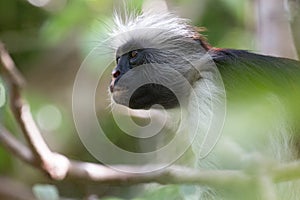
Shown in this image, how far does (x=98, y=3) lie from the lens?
2.75 meters

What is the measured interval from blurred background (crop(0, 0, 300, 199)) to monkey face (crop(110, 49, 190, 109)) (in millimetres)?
335

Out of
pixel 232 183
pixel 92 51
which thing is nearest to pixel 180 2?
pixel 92 51

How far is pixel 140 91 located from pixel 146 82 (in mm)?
30

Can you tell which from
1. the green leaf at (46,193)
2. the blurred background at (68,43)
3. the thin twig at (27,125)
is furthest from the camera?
the blurred background at (68,43)

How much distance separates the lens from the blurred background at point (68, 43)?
248 centimetres

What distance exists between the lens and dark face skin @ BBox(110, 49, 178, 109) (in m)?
1.96

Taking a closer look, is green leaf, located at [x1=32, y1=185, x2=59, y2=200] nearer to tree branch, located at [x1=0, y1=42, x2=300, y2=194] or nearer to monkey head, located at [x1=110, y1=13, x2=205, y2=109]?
Result: tree branch, located at [x1=0, y1=42, x2=300, y2=194]

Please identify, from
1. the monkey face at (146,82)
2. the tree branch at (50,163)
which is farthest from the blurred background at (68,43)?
the tree branch at (50,163)

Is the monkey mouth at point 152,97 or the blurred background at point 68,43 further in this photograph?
the blurred background at point 68,43

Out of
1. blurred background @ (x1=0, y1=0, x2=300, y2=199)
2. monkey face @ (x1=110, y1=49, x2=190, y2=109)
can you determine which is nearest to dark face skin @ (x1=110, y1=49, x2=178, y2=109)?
monkey face @ (x1=110, y1=49, x2=190, y2=109)

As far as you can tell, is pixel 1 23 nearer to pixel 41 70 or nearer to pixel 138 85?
pixel 41 70

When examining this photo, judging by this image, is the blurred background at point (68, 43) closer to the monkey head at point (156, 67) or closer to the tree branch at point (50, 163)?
the monkey head at point (156, 67)

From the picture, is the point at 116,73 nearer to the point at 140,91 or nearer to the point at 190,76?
the point at 140,91

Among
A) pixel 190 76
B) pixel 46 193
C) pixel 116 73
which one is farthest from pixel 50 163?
pixel 190 76
